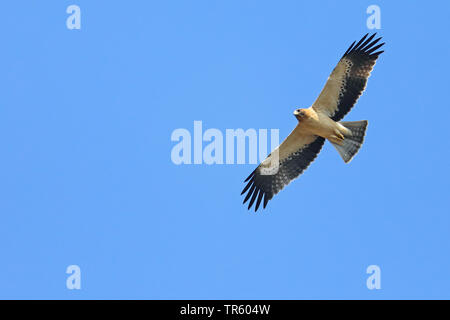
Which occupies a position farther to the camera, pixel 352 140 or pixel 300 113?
pixel 352 140

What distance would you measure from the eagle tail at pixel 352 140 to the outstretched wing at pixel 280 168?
1.79 ft

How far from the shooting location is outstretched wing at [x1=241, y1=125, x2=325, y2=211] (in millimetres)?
13562

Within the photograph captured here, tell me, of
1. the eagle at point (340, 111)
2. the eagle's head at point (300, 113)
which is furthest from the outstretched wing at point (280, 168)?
the eagle's head at point (300, 113)

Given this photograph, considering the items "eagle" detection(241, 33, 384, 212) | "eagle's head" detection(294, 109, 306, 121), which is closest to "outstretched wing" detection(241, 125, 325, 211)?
"eagle" detection(241, 33, 384, 212)

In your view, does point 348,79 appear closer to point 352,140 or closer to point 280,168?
point 352,140

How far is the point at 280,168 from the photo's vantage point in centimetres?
1380

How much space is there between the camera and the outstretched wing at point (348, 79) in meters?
12.8

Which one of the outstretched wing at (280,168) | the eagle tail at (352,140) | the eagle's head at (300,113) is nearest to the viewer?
the eagle's head at (300,113)

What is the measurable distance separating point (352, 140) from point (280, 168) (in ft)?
5.17

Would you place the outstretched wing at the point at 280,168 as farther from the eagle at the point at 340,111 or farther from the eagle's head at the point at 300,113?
the eagle's head at the point at 300,113

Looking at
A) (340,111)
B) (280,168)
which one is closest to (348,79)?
(340,111)

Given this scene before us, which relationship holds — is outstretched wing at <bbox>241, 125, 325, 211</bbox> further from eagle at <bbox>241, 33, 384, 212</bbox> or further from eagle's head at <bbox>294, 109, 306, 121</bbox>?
eagle's head at <bbox>294, 109, 306, 121</bbox>

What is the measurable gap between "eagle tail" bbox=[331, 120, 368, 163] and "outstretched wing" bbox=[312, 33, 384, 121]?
0.90ft
